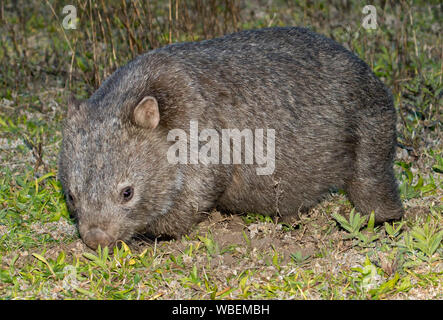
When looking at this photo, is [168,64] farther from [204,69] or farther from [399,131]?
[399,131]

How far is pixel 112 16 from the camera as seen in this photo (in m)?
6.51

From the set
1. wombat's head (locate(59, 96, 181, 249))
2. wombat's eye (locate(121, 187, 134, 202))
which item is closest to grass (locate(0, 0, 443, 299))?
wombat's head (locate(59, 96, 181, 249))

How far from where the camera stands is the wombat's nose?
3436 mm

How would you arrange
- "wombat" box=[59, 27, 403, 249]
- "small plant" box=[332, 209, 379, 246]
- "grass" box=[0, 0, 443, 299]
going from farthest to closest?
1. "small plant" box=[332, 209, 379, 246]
2. "wombat" box=[59, 27, 403, 249]
3. "grass" box=[0, 0, 443, 299]

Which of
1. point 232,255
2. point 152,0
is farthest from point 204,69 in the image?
point 152,0

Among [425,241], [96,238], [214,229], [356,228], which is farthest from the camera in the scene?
[214,229]

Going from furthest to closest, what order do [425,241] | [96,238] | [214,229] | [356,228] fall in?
[214,229], [356,228], [425,241], [96,238]

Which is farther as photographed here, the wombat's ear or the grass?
the wombat's ear

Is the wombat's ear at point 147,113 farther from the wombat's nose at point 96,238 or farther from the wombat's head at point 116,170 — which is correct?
the wombat's nose at point 96,238

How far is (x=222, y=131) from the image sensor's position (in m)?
3.79

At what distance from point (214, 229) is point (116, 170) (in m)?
0.92

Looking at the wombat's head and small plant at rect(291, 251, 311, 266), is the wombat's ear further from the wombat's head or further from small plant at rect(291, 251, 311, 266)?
small plant at rect(291, 251, 311, 266)


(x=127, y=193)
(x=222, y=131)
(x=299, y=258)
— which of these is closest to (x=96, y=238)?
(x=127, y=193)

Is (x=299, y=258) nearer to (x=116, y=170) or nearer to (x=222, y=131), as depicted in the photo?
(x=222, y=131)
